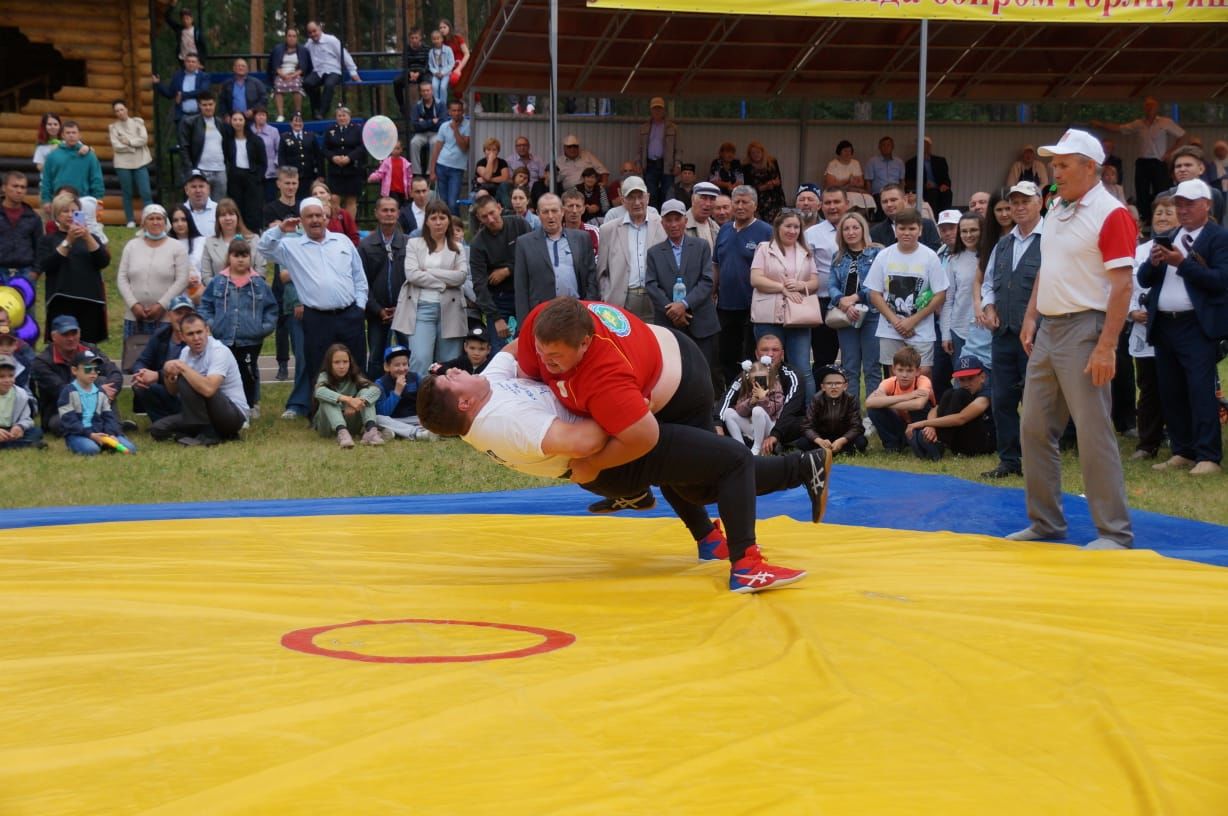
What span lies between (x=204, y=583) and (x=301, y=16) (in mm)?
31401

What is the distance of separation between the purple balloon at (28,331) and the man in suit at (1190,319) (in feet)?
27.7

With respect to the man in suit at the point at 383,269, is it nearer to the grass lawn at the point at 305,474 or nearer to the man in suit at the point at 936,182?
the grass lawn at the point at 305,474

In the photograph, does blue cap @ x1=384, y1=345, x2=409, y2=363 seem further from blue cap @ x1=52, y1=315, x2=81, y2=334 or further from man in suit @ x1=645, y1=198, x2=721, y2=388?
blue cap @ x1=52, y1=315, x2=81, y2=334

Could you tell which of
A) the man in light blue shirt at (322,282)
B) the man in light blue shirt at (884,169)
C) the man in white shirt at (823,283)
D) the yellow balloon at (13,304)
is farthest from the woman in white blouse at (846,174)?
the yellow balloon at (13,304)

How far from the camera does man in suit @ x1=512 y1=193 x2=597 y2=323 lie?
10.2 meters

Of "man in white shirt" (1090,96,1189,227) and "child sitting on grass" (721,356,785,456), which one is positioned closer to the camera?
"child sitting on grass" (721,356,785,456)

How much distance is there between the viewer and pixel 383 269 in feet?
37.8

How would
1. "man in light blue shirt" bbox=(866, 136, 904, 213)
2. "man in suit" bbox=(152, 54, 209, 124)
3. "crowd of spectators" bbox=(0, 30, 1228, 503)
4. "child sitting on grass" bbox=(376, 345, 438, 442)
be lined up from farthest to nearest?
"man in suit" bbox=(152, 54, 209, 124) → "man in light blue shirt" bbox=(866, 136, 904, 213) → "child sitting on grass" bbox=(376, 345, 438, 442) → "crowd of spectators" bbox=(0, 30, 1228, 503)

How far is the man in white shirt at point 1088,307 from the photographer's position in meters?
5.71

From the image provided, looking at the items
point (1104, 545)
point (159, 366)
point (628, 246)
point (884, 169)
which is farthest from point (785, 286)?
point (884, 169)

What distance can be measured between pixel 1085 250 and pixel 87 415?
7.20 m

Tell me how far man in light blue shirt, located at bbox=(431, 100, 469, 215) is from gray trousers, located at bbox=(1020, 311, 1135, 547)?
11537 mm

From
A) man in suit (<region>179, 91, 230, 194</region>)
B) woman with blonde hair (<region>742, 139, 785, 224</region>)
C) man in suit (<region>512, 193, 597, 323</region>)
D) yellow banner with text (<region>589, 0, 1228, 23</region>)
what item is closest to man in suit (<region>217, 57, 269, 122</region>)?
man in suit (<region>179, 91, 230, 194</region>)

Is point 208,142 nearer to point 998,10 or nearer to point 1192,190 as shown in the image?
point 998,10
